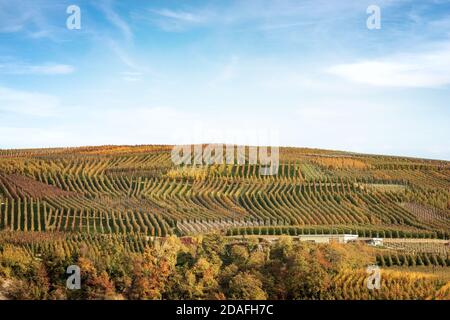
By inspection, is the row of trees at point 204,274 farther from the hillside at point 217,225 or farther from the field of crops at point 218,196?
the field of crops at point 218,196

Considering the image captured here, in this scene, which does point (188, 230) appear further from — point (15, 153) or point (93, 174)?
point (15, 153)

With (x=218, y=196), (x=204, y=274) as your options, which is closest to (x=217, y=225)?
(x=218, y=196)

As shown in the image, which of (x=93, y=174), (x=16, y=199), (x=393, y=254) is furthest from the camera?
(x=93, y=174)

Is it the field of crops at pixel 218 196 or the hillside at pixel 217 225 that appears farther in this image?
the field of crops at pixel 218 196

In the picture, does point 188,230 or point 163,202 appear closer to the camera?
point 188,230

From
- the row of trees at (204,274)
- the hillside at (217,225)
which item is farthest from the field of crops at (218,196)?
the row of trees at (204,274)

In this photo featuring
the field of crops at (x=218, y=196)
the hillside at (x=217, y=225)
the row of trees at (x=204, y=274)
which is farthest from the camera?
the field of crops at (x=218, y=196)

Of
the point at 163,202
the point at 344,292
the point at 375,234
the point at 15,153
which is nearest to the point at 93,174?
the point at 163,202

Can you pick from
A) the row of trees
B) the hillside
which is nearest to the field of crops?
the hillside
